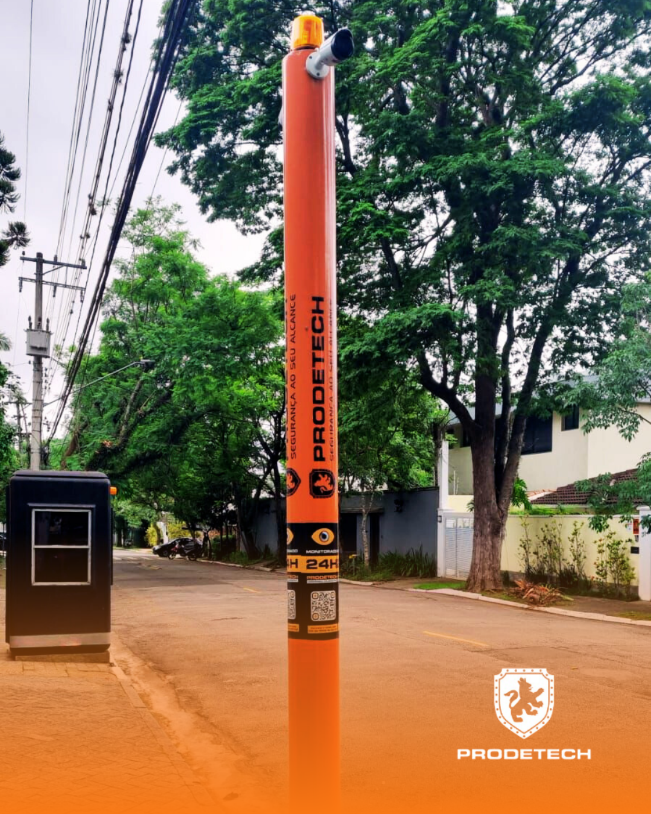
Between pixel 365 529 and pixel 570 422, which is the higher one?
pixel 570 422

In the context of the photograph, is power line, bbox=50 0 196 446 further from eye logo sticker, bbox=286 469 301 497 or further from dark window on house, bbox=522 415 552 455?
dark window on house, bbox=522 415 552 455

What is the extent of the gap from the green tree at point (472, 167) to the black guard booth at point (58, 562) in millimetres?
10327

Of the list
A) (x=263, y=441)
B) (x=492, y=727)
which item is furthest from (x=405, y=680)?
(x=263, y=441)

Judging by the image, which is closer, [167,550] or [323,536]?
[323,536]

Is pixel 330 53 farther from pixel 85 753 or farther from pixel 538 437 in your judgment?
pixel 538 437

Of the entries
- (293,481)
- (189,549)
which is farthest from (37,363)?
(189,549)

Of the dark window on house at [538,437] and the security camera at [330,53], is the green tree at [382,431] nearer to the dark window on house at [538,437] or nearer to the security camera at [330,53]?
the dark window on house at [538,437]

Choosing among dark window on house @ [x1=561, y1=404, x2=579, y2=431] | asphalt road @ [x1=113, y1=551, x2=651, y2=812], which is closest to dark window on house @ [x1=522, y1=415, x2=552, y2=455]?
dark window on house @ [x1=561, y1=404, x2=579, y2=431]

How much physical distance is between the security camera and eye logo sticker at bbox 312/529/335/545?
2.26 meters

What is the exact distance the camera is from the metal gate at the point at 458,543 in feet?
94.2

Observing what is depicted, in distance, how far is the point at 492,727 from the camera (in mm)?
7918

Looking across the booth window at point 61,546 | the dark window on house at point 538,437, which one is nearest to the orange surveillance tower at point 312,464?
the booth window at point 61,546

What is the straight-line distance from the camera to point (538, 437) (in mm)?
36125

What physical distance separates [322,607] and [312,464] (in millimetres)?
674
